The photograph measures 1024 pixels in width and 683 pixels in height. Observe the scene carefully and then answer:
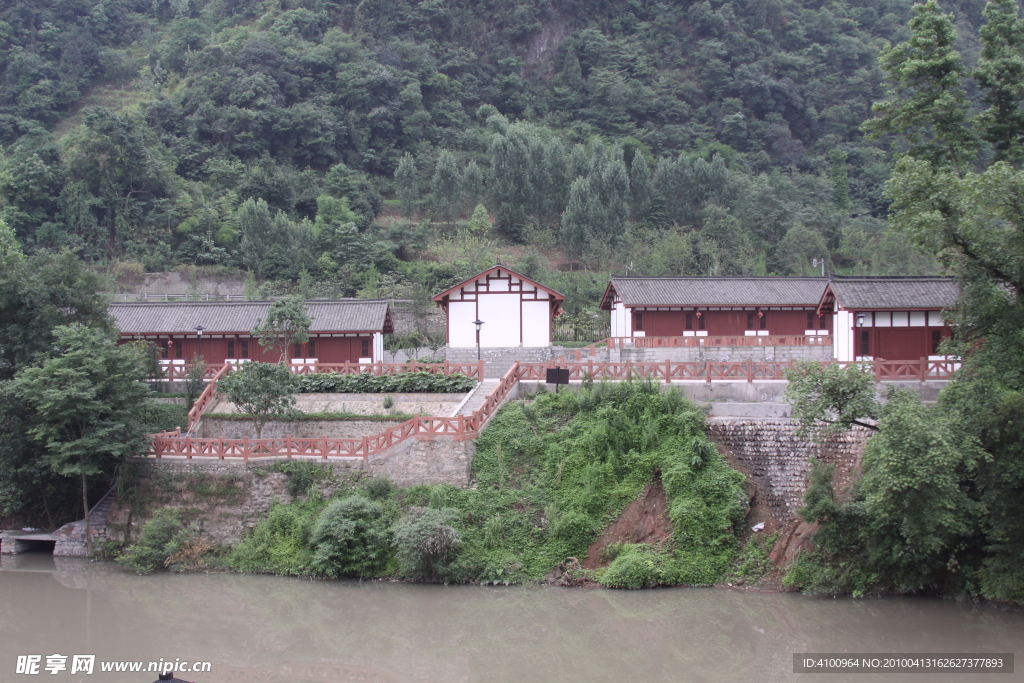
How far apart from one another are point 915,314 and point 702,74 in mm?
59905

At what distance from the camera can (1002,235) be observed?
60.8 ft

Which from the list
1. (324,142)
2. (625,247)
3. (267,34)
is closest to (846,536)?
(625,247)

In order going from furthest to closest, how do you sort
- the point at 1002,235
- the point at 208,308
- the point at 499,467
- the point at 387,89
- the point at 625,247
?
1. the point at 387,89
2. the point at 625,247
3. the point at 208,308
4. the point at 499,467
5. the point at 1002,235

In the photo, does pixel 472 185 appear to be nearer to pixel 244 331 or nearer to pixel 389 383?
pixel 244 331

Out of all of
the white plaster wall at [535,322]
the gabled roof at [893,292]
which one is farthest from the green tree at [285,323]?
the gabled roof at [893,292]

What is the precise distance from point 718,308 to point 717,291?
806 mm

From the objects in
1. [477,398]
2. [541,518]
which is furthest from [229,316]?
[541,518]

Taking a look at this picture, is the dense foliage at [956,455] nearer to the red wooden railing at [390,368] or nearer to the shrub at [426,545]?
the shrub at [426,545]

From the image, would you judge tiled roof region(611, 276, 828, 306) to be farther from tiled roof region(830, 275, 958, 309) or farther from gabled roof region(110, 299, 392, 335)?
gabled roof region(110, 299, 392, 335)

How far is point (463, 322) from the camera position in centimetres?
3262

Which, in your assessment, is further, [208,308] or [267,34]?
[267,34]

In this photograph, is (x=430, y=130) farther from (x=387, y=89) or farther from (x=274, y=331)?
(x=274, y=331)

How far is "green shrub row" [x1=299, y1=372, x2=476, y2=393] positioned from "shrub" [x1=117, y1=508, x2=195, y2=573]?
6.39 meters

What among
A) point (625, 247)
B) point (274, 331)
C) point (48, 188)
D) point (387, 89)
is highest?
point (387, 89)
